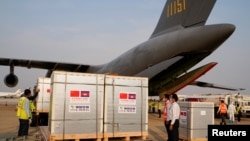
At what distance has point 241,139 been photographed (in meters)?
4.64

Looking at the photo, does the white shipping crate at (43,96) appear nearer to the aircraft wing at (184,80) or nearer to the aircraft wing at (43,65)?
the aircraft wing at (184,80)

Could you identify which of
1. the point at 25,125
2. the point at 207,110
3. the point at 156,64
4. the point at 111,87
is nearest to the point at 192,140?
the point at 207,110

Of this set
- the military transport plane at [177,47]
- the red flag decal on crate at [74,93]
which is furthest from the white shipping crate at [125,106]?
the military transport plane at [177,47]

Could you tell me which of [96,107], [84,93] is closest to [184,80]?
[96,107]

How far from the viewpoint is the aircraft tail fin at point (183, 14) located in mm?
10617

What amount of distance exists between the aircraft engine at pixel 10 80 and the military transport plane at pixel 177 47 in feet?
26.7

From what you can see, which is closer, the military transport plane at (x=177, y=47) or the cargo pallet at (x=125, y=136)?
the cargo pallet at (x=125, y=136)

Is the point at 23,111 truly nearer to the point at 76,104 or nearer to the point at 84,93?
the point at 76,104

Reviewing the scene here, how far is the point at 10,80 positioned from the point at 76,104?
13061 mm

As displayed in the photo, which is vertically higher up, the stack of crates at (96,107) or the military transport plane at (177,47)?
the military transport plane at (177,47)

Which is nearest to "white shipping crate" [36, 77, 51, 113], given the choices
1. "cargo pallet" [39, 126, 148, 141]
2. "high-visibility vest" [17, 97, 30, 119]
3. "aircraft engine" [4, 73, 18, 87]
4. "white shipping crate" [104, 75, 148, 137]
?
"high-visibility vest" [17, 97, 30, 119]

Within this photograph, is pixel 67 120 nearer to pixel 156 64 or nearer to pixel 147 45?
pixel 156 64

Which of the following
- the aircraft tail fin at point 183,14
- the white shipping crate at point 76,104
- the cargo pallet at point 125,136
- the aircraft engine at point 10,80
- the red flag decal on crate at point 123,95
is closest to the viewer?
the white shipping crate at point 76,104

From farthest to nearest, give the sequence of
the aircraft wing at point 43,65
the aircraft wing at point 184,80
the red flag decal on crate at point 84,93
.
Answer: the aircraft wing at point 43,65 < the aircraft wing at point 184,80 < the red flag decal on crate at point 84,93
